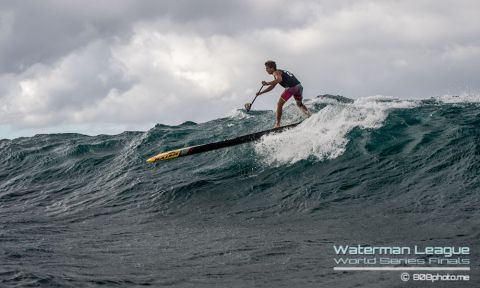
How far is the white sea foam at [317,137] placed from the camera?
13633 millimetres

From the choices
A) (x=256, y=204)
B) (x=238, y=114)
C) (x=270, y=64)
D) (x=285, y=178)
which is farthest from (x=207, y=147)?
(x=238, y=114)

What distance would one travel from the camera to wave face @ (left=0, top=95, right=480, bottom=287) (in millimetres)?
7305

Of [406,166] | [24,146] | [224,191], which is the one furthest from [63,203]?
[24,146]

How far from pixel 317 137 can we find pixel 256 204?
12.9 feet

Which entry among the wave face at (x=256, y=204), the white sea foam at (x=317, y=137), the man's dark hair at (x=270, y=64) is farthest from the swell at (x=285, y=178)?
the man's dark hair at (x=270, y=64)

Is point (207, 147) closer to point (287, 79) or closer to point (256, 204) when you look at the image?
point (287, 79)

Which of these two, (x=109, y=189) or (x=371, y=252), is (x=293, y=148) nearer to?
(x=109, y=189)

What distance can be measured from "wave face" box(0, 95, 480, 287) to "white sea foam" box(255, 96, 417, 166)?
4 cm

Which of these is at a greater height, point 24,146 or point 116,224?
point 24,146

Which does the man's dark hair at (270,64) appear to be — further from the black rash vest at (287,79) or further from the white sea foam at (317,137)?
the white sea foam at (317,137)

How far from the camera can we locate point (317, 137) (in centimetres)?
1416

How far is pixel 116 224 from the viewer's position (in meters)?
10.8

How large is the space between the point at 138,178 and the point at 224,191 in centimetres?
379

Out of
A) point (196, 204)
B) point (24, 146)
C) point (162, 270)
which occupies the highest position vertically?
point (24, 146)
